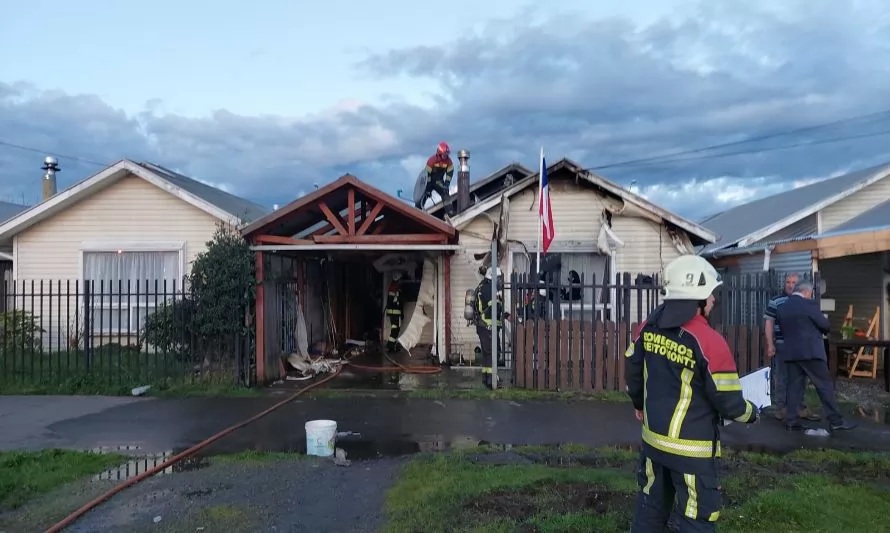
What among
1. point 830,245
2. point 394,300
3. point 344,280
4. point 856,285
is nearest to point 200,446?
point 394,300

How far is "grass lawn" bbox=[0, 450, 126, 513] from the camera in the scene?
Answer: 5.65 meters

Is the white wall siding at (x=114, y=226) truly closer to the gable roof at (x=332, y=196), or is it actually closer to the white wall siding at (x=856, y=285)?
the gable roof at (x=332, y=196)

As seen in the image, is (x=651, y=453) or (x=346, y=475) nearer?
(x=651, y=453)

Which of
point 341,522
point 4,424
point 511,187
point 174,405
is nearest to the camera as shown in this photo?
point 341,522

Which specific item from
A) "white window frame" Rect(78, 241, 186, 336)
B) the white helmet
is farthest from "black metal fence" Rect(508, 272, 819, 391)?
"white window frame" Rect(78, 241, 186, 336)

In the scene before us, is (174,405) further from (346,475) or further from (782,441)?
(782,441)

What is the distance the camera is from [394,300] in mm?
14977

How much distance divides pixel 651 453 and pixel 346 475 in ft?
10.8

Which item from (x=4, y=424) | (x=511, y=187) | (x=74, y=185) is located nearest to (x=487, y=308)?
(x=511, y=187)

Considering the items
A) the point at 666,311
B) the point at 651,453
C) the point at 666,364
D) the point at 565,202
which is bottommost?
the point at 651,453

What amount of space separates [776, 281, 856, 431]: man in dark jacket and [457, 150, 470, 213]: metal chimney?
7084mm

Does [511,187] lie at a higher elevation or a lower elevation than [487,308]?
higher

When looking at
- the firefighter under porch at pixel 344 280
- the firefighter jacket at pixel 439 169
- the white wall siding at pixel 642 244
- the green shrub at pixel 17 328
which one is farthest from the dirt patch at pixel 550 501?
the green shrub at pixel 17 328

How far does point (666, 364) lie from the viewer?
11.9 feet
